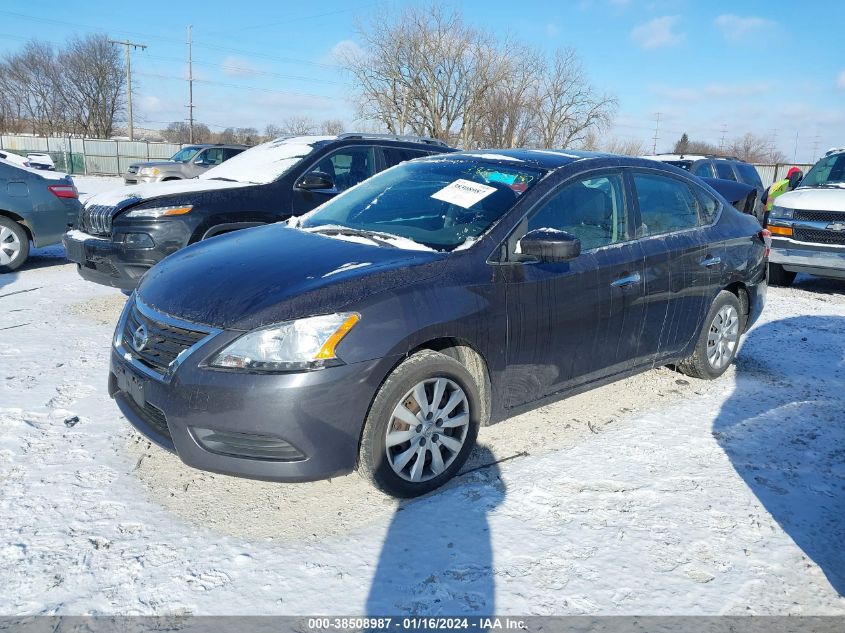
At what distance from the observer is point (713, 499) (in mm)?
3314

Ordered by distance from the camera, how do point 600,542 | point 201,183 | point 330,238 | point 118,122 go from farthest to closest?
point 118,122 < point 201,183 < point 330,238 < point 600,542

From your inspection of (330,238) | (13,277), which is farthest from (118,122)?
(330,238)

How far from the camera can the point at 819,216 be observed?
28.1 feet

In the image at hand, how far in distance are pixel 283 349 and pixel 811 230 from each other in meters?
8.27

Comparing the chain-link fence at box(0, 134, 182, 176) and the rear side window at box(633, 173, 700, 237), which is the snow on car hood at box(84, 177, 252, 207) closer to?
the rear side window at box(633, 173, 700, 237)

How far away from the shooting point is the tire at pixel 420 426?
9.64 feet

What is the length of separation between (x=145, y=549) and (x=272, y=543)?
0.52 metres

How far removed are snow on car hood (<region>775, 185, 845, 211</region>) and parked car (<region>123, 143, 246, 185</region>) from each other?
40.1 ft

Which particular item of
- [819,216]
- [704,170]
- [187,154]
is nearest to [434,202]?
[819,216]

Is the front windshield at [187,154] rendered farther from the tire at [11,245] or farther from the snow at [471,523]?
the snow at [471,523]

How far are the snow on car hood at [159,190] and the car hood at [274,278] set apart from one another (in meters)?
2.40

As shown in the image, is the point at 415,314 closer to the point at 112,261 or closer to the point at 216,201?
the point at 216,201

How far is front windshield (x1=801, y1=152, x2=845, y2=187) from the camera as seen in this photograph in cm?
949

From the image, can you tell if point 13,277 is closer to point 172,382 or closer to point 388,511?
point 172,382
